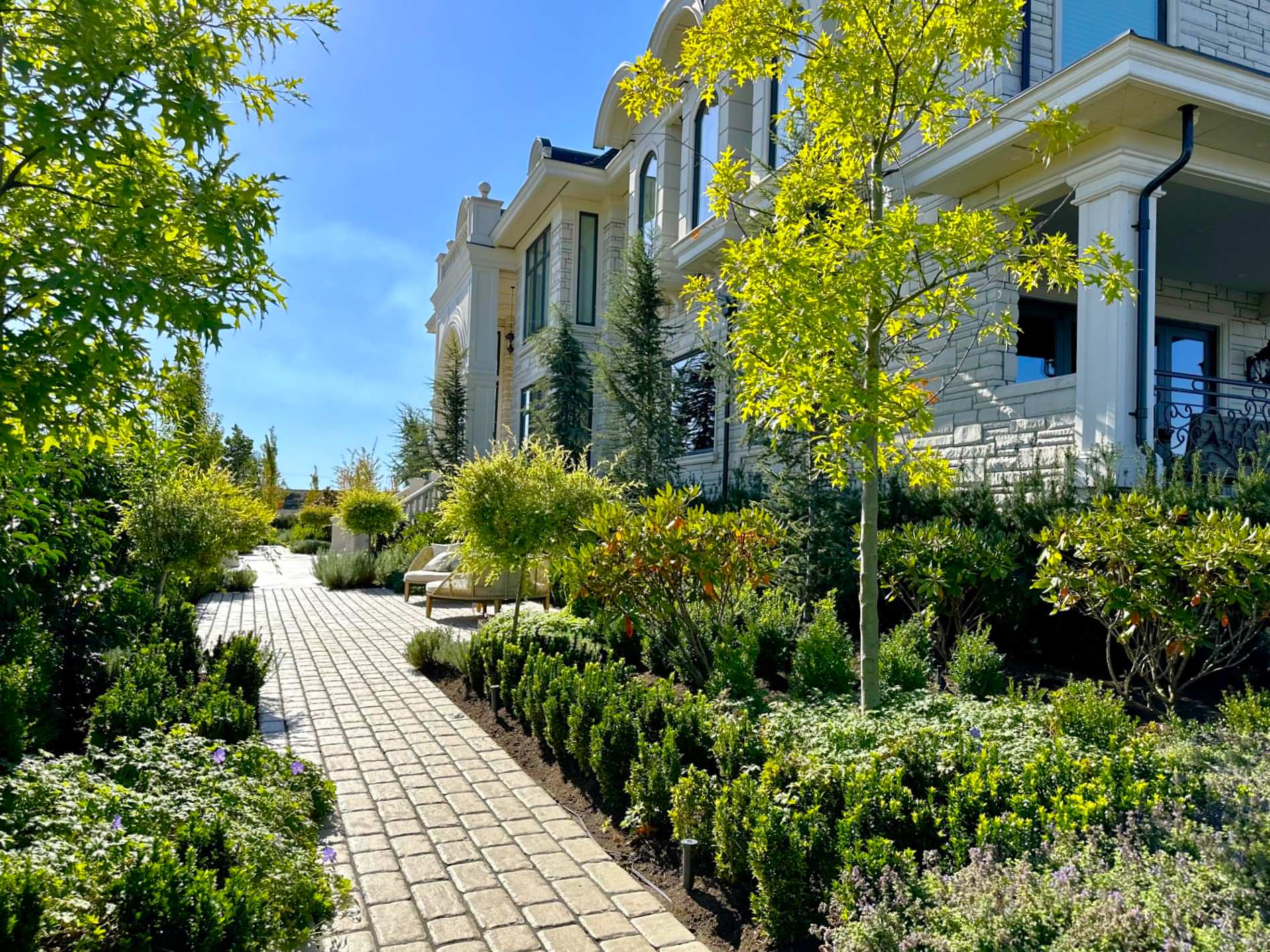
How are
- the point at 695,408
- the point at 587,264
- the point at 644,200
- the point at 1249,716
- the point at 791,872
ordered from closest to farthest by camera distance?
the point at 791,872 < the point at 1249,716 < the point at 695,408 < the point at 644,200 < the point at 587,264

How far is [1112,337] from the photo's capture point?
741 cm

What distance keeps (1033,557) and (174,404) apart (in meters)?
6.33

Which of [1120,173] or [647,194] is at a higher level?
[647,194]

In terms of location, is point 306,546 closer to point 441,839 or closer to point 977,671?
point 441,839

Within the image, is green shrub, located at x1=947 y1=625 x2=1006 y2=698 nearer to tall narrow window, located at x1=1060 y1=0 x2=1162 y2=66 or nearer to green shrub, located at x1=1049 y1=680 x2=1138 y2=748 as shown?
green shrub, located at x1=1049 y1=680 x2=1138 y2=748

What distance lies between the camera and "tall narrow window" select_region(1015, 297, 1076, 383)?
10812mm

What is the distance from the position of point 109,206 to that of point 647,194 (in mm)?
14146

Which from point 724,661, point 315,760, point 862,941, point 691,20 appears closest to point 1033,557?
point 724,661

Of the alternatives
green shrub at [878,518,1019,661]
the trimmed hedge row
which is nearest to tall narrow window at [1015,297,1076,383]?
green shrub at [878,518,1019,661]

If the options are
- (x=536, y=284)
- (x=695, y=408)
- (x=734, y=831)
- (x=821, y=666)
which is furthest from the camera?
(x=536, y=284)

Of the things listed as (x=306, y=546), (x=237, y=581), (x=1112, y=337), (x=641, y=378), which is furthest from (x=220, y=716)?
(x=306, y=546)

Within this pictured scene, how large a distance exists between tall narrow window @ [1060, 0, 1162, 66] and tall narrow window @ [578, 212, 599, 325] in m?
11.5

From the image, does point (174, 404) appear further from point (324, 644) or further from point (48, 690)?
point (324, 644)

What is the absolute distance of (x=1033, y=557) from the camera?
6.82m
